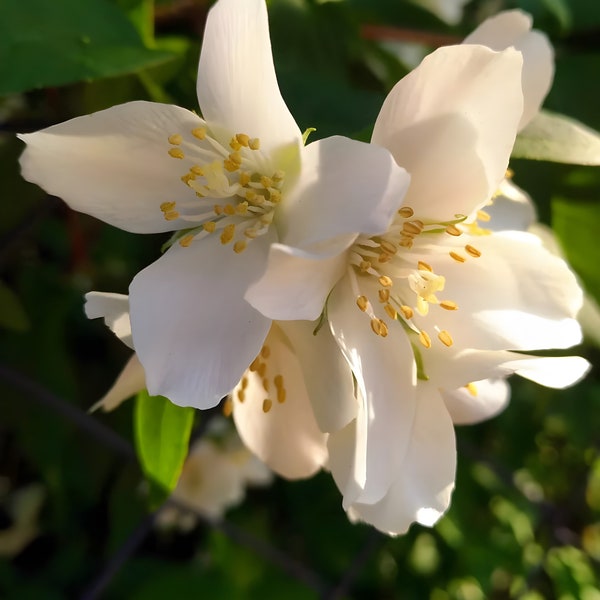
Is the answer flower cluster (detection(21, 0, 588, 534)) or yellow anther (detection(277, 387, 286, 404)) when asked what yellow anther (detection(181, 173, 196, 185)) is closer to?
flower cluster (detection(21, 0, 588, 534))

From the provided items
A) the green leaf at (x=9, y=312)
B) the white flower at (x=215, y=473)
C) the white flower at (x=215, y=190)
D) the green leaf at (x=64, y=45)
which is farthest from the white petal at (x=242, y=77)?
the white flower at (x=215, y=473)

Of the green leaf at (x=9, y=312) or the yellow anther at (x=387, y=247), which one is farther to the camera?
the green leaf at (x=9, y=312)

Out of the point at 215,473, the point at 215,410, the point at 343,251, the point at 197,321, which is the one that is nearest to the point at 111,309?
the point at 197,321

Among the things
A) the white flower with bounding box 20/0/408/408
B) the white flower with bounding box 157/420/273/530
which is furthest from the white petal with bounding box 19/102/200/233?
the white flower with bounding box 157/420/273/530

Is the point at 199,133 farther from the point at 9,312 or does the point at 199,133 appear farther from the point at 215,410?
the point at 215,410

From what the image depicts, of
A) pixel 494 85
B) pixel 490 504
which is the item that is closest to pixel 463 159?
pixel 494 85

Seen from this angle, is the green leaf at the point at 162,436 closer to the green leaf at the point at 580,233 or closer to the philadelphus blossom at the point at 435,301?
the philadelphus blossom at the point at 435,301
